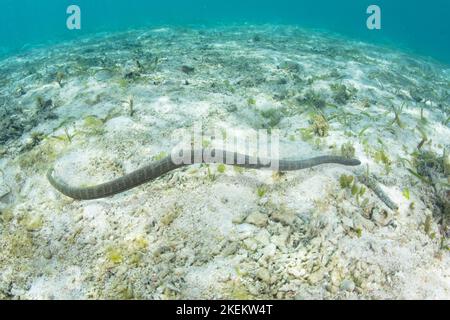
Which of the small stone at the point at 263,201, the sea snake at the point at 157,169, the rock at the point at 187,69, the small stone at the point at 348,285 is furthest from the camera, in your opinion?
the rock at the point at 187,69

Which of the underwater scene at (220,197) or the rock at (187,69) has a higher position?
the rock at (187,69)

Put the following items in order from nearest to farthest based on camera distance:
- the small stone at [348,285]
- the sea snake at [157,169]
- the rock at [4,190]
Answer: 1. the small stone at [348,285]
2. the sea snake at [157,169]
3. the rock at [4,190]

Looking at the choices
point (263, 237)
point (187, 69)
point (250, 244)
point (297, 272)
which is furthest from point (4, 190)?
point (187, 69)

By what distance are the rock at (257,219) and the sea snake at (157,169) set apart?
1.13 m

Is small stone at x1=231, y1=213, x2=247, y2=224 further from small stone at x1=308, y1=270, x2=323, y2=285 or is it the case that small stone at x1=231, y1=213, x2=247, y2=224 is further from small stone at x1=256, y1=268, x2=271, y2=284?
small stone at x1=308, y1=270, x2=323, y2=285

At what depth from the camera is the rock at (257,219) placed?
4332mm

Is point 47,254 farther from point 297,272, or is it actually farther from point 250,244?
point 297,272

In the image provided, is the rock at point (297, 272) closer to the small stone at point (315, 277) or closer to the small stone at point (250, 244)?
the small stone at point (315, 277)

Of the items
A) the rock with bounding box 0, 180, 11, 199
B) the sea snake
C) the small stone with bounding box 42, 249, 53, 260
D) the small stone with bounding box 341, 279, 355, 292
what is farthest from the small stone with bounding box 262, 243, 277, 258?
the rock with bounding box 0, 180, 11, 199

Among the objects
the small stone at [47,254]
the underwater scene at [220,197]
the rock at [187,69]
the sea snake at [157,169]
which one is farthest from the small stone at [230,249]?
the rock at [187,69]

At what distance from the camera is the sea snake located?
16.3 feet

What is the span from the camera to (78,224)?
467cm

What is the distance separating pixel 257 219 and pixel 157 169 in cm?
190

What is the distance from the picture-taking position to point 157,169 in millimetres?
5176
